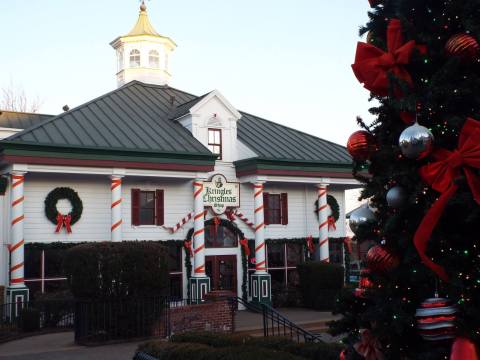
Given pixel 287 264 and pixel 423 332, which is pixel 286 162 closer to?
pixel 287 264

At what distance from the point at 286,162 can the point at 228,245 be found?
4256 millimetres

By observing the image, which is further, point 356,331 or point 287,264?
point 287,264

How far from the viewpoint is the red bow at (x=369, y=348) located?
510 cm

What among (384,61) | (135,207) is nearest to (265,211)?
(135,207)

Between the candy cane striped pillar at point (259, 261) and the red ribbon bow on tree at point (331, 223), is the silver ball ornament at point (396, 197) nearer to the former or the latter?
the candy cane striped pillar at point (259, 261)

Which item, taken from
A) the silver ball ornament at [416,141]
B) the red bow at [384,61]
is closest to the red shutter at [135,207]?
the red bow at [384,61]

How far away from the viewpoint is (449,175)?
473cm

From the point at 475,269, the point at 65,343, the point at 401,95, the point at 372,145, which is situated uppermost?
the point at 401,95

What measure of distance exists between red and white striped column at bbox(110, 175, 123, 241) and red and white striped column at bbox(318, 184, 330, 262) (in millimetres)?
9000

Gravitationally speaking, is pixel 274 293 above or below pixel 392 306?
below

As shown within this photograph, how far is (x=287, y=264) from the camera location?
25359 mm

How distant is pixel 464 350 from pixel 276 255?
20.8 meters

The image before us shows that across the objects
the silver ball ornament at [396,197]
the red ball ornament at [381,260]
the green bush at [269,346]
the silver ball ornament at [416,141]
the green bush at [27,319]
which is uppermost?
the silver ball ornament at [416,141]

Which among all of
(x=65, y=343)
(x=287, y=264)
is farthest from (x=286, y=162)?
(x=65, y=343)
